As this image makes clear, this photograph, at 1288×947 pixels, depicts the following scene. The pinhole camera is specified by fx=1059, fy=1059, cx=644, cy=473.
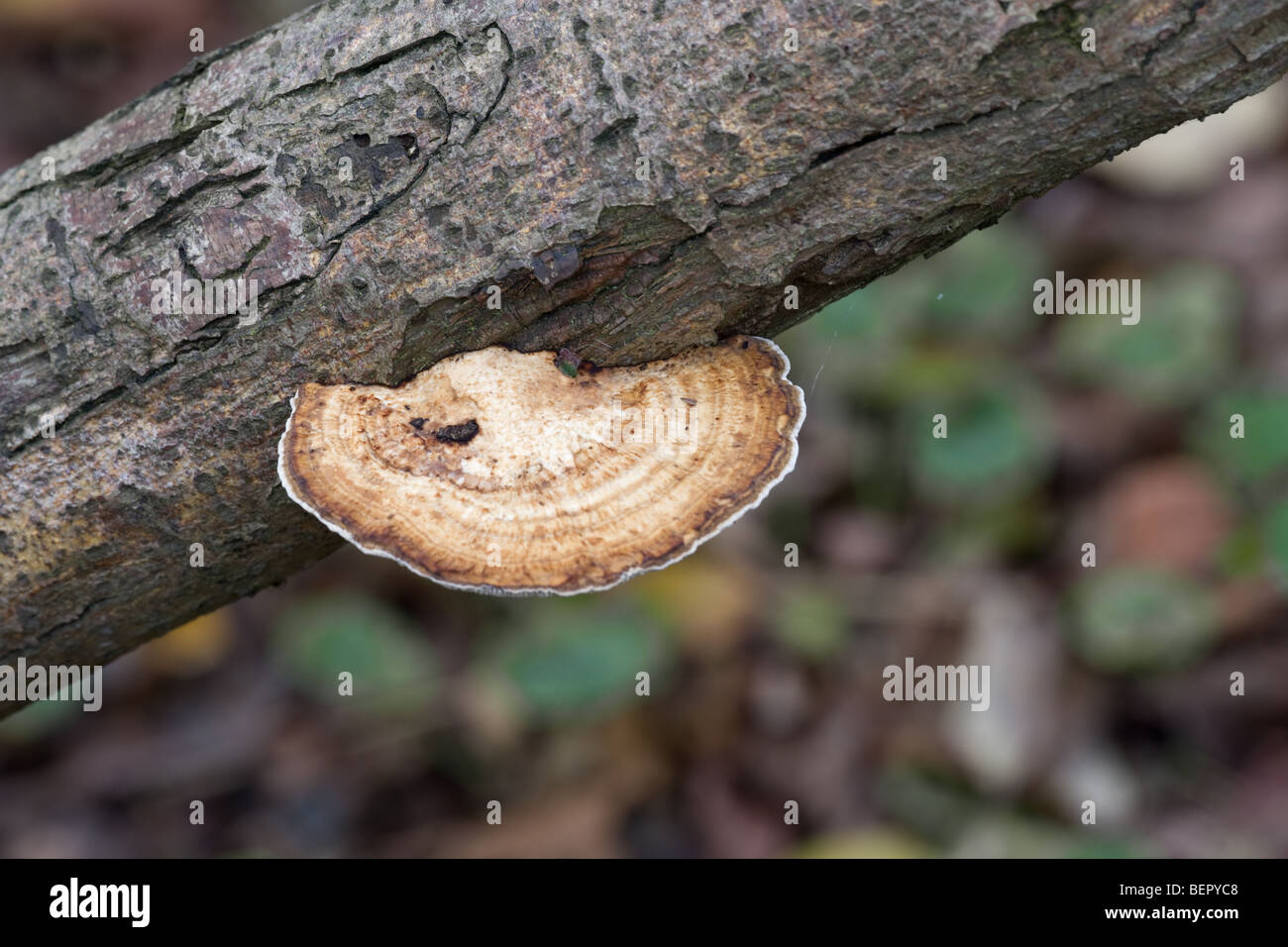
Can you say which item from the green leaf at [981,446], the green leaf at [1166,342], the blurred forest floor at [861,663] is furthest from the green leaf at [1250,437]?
the green leaf at [981,446]

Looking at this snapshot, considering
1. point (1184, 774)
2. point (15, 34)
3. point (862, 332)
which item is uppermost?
point (15, 34)

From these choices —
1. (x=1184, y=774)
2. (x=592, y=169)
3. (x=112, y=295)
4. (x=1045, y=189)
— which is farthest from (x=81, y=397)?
(x=1184, y=774)

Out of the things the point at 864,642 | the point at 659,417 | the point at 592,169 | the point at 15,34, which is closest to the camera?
the point at 592,169

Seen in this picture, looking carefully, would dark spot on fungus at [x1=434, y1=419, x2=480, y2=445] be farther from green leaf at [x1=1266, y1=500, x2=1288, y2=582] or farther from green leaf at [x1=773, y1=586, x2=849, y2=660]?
green leaf at [x1=1266, y1=500, x2=1288, y2=582]

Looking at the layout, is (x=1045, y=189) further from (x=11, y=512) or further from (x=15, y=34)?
(x=15, y=34)

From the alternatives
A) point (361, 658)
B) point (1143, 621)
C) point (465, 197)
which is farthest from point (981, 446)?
point (465, 197)

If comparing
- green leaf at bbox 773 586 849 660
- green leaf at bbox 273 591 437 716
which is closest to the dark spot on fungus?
green leaf at bbox 273 591 437 716

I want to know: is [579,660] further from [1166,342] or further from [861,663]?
[1166,342]

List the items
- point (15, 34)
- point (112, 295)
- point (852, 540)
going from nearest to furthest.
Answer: point (112, 295) < point (852, 540) < point (15, 34)
